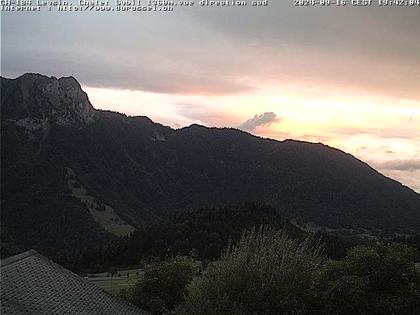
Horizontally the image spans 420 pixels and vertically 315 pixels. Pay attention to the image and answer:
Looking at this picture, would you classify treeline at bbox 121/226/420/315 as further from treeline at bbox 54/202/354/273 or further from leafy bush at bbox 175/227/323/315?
treeline at bbox 54/202/354/273

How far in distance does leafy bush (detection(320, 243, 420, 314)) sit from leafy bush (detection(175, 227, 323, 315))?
1453mm

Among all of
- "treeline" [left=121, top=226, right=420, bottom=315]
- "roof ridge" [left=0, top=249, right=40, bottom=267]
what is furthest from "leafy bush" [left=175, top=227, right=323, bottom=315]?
"roof ridge" [left=0, top=249, right=40, bottom=267]

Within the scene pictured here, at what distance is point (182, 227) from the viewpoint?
95.7 metres

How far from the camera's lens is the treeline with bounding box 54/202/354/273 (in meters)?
85.4

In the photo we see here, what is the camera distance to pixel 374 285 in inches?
1053

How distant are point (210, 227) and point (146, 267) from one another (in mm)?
56311

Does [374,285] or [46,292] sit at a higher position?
[374,285]

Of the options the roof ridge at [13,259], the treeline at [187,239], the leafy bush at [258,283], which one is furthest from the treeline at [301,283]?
the treeline at [187,239]

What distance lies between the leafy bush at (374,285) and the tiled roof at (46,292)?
1162 centimetres

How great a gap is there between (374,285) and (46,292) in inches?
689

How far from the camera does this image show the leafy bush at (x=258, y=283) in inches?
1018

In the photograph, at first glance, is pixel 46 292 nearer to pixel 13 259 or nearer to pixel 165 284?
pixel 13 259

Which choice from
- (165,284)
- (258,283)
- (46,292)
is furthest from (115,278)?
(46,292)

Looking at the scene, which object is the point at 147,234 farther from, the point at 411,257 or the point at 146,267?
the point at 411,257
